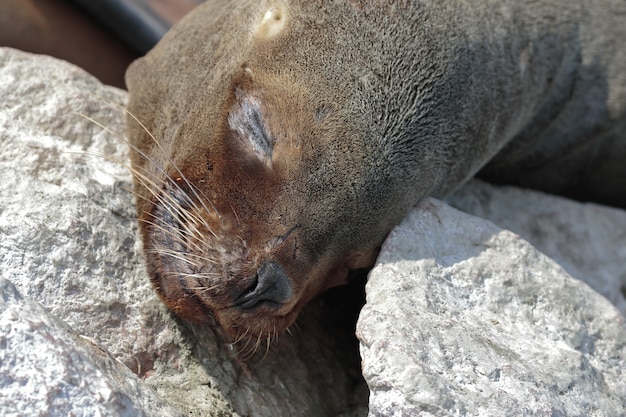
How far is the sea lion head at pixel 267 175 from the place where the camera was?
2779mm

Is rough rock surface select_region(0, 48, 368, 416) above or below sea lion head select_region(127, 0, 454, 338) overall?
below

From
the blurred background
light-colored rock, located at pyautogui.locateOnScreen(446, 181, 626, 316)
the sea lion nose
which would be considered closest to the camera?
the sea lion nose

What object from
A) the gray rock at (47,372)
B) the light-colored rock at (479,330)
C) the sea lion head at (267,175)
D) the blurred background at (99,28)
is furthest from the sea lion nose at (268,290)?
the blurred background at (99,28)

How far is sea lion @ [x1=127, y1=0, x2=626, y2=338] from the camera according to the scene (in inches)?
110

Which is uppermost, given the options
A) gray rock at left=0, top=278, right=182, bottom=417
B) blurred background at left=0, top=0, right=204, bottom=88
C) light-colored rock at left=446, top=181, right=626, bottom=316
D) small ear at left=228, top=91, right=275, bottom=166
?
light-colored rock at left=446, top=181, right=626, bottom=316

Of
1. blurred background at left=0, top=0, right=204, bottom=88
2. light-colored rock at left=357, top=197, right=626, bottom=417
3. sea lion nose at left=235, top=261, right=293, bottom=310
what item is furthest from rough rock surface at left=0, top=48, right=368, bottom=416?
blurred background at left=0, top=0, right=204, bottom=88

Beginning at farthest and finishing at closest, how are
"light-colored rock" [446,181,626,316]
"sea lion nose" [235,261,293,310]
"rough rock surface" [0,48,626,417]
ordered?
"light-colored rock" [446,181,626,316] → "sea lion nose" [235,261,293,310] → "rough rock surface" [0,48,626,417]

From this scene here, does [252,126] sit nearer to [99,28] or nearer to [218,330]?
[218,330]

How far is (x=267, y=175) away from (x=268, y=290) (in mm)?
383

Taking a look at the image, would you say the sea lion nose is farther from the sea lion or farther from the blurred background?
the blurred background

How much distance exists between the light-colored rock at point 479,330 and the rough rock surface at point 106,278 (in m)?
0.51

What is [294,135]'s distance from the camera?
287cm

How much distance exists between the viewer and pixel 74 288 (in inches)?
111

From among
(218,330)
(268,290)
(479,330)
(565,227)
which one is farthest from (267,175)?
(565,227)
